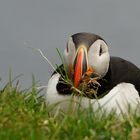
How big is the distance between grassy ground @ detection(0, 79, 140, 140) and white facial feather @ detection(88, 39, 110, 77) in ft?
4.29

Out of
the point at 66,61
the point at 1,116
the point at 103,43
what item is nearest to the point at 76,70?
the point at 66,61

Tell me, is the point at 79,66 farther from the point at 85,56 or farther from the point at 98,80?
the point at 98,80

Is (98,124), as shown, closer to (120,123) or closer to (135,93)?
(120,123)

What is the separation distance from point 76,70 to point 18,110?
1229 mm

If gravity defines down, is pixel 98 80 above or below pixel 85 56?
below

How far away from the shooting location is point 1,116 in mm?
5785

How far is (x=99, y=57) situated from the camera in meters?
7.69

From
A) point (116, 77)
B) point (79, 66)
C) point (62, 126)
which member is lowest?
point (116, 77)

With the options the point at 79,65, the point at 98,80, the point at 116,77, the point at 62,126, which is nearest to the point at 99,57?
the point at 98,80

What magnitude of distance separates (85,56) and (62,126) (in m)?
2.06

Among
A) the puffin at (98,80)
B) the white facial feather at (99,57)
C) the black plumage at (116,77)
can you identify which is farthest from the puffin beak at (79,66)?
the black plumage at (116,77)

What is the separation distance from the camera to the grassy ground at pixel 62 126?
16.5 feet

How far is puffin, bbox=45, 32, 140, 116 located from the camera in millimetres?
7231

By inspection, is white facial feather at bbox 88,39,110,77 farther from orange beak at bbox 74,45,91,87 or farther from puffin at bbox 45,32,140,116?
orange beak at bbox 74,45,91,87
